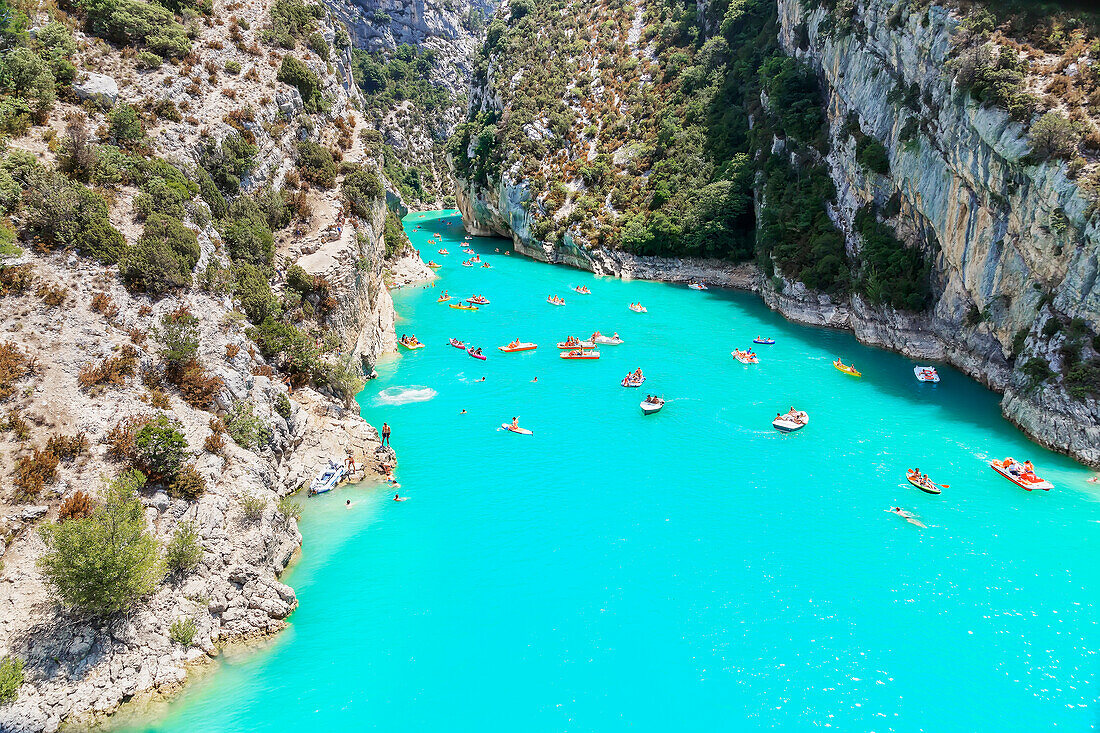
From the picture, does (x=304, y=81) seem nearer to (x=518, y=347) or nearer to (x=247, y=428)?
(x=518, y=347)

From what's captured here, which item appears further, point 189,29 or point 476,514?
point 189,29

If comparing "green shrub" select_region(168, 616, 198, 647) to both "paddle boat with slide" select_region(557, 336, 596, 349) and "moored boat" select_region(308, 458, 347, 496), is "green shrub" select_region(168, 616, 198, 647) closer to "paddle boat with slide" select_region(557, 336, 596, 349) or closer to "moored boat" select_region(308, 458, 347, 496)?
"moored boat" select_region(308, 458, 347, 496)

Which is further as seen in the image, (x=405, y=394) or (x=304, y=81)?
(x=304, y=81)

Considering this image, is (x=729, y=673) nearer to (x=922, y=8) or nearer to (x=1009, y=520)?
(x=1009, y=520)

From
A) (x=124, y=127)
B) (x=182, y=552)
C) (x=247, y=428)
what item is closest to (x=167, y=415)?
(x=247, y=428)

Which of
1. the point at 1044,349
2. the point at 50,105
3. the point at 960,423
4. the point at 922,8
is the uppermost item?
the point at 922,8

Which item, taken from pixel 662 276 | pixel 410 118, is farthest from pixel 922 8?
pixel 410 118

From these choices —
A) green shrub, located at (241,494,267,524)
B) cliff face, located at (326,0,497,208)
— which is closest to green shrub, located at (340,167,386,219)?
green shrub, located at (241,494,267,524)

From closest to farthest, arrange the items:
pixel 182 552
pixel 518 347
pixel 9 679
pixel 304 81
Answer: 1. pixel 9 679
2. pixel 182 552
3. pixel 304 81
4. pixel 518 347
